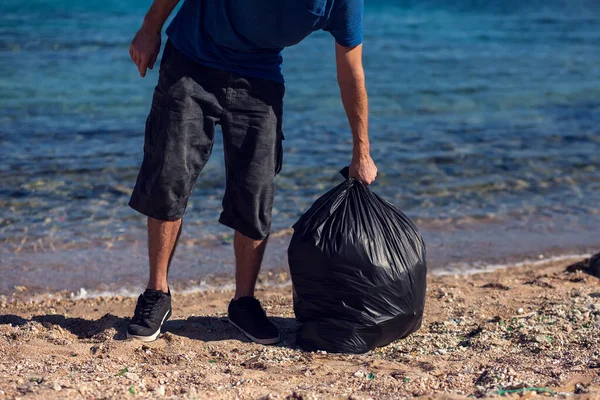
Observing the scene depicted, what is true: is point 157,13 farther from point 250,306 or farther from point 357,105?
point 250,306

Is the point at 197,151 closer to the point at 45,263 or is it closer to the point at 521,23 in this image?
the point at 45,263

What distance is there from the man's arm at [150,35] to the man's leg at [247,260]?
82 cm

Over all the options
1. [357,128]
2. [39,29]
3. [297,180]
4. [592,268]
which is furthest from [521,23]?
[357,128]

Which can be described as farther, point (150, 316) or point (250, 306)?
point (250, 306)

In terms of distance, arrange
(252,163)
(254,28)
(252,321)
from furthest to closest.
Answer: (252,321), (252,163), (254,28)

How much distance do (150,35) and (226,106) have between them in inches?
16.3

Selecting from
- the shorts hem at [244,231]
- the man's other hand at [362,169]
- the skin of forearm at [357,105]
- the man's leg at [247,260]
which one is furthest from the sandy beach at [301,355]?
the skin of forearm at [357,105]

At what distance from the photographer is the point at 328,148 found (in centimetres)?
736

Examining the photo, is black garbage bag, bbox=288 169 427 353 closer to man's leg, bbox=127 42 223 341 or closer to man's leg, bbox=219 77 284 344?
man's leg, bbox=219 77 284 344

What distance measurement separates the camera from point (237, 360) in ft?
10.3

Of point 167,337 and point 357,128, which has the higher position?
point 357,128

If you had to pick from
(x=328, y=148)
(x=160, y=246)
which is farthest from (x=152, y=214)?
(x=328, y=148)

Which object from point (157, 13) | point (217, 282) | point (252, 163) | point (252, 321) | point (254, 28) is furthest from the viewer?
point (217, 282)

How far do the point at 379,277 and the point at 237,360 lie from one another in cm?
65
